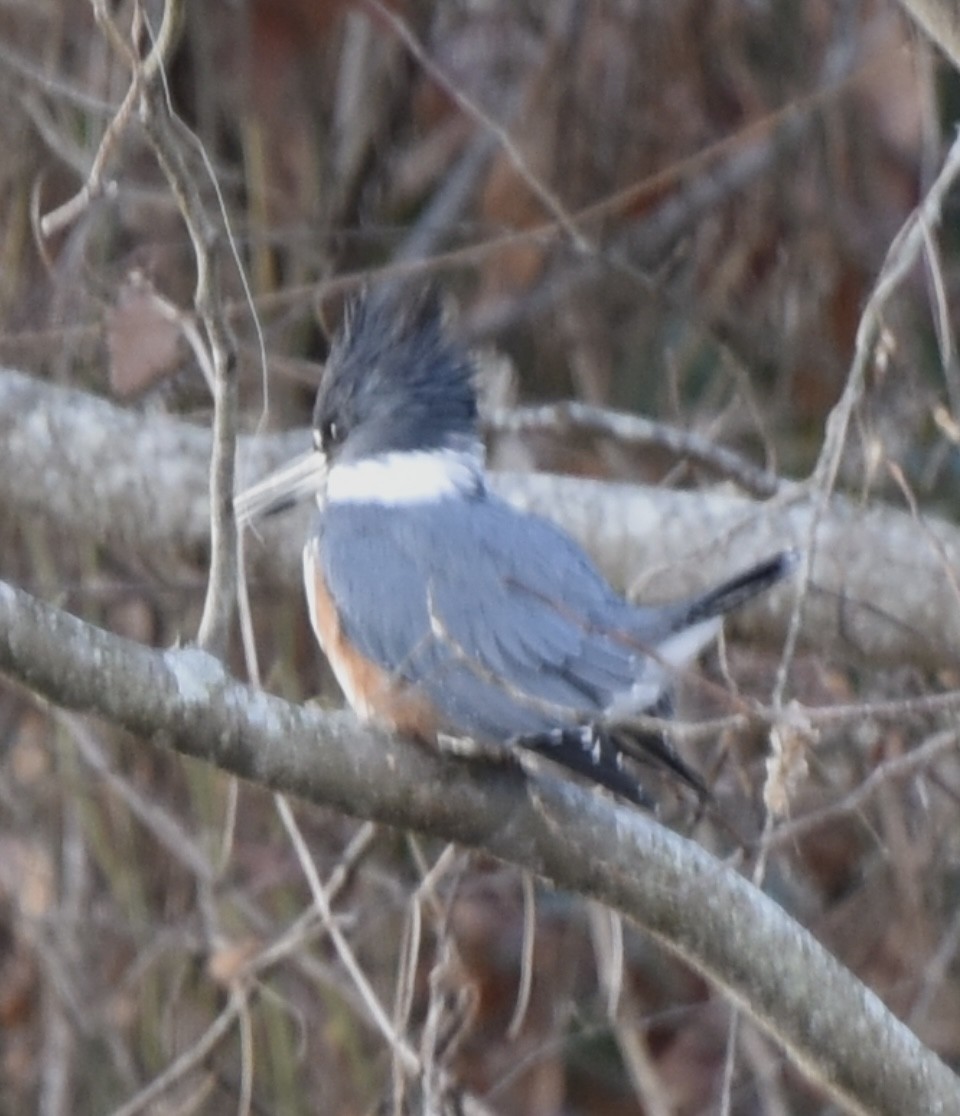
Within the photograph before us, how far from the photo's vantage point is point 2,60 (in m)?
2.67

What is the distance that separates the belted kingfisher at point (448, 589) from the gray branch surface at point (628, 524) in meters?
0.20

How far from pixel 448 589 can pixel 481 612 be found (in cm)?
6

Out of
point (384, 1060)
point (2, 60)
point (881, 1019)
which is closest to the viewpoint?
point (881, 1019)

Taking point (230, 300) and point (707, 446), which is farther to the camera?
point (230, 300)

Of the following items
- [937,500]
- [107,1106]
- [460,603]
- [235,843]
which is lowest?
[107,1106]

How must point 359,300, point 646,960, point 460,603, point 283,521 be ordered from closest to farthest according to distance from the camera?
1. point 460,603
2. point 359,300
3. point 283,521
4. point 646,960

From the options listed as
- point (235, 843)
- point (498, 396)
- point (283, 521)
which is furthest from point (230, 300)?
point (235, 843)

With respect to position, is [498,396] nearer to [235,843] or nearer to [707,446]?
[707,446]

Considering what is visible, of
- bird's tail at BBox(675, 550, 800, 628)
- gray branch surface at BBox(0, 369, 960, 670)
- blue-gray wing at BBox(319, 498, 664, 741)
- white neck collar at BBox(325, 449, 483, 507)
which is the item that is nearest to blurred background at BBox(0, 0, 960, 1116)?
gray branch surface at BBox(0, 369, 960, 670)

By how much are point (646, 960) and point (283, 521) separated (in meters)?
1.20

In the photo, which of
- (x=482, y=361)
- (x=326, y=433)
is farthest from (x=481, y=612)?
(x=482, y=361)

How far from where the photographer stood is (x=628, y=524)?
2.32 m

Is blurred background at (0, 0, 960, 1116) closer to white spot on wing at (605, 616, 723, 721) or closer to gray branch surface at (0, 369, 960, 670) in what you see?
gray branch surface at (0, 369, 960, 670)

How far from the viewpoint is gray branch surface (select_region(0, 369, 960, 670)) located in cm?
228
